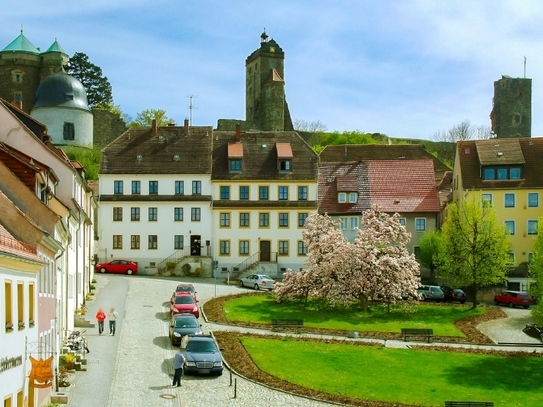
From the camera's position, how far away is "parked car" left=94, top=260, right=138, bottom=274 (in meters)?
63.9

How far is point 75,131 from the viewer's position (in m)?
87.9

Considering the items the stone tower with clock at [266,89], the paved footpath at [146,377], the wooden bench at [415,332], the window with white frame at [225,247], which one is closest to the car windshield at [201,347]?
the paved footpath at [146,377]

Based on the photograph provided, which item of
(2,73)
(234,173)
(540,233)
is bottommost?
(540,233)

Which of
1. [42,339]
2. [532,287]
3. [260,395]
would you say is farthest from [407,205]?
[42,339]

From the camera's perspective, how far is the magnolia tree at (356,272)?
50.6 metres

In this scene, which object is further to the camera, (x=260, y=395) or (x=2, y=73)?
(x=2, y=73)

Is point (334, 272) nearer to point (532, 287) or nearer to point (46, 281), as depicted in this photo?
point (532, 287)

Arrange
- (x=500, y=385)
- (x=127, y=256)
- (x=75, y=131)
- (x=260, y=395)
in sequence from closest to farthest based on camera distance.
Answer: (x=260, y=395) → (x=500, y=385) → (x=127, y=256) → (x=75, y=131)

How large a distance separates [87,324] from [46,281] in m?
14.7

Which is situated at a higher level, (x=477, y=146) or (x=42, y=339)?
(x=477, y=146)

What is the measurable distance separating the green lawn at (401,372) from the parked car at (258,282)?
61.6 feet

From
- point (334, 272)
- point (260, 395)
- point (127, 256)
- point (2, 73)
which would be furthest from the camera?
point (2, 73)

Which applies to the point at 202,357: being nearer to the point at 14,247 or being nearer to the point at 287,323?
the point at 287,323

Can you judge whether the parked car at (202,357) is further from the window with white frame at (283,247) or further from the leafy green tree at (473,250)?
the window with white frame at (283,247)
